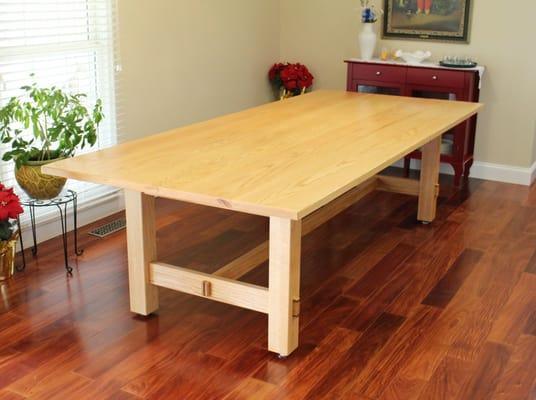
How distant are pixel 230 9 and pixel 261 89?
2.52 ft

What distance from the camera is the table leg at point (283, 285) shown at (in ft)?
8.99

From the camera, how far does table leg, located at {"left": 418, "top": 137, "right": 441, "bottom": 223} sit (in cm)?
444

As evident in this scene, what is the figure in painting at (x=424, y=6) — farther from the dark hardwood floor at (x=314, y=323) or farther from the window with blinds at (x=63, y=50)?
the window with blinds at (x=63, y=50)

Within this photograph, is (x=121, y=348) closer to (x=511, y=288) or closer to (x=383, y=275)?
(x=383, y=275)

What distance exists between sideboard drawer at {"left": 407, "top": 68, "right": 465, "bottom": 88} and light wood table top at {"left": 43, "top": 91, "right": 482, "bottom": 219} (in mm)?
892

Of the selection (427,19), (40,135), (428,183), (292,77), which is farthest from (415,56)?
(40,135)

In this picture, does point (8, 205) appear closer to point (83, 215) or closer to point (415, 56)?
point (83, 215)

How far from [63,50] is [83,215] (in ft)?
3.06

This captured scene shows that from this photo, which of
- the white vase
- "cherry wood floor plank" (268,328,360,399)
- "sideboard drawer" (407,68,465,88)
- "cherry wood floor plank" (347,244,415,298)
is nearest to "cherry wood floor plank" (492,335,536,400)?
"cherry wood floor plank" (268,328,360,399)

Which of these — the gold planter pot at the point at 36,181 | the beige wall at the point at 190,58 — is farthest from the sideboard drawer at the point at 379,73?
the gold planter pot at the point at 36,181

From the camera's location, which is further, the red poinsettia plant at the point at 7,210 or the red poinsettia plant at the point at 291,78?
the red poinsettia plant at the point at 291,78

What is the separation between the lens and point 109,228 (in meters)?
4.38

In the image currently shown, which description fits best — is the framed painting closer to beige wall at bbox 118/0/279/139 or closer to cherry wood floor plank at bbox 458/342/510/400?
beige wall at bbox 118/0/279/139

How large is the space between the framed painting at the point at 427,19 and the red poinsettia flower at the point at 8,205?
125 inches
